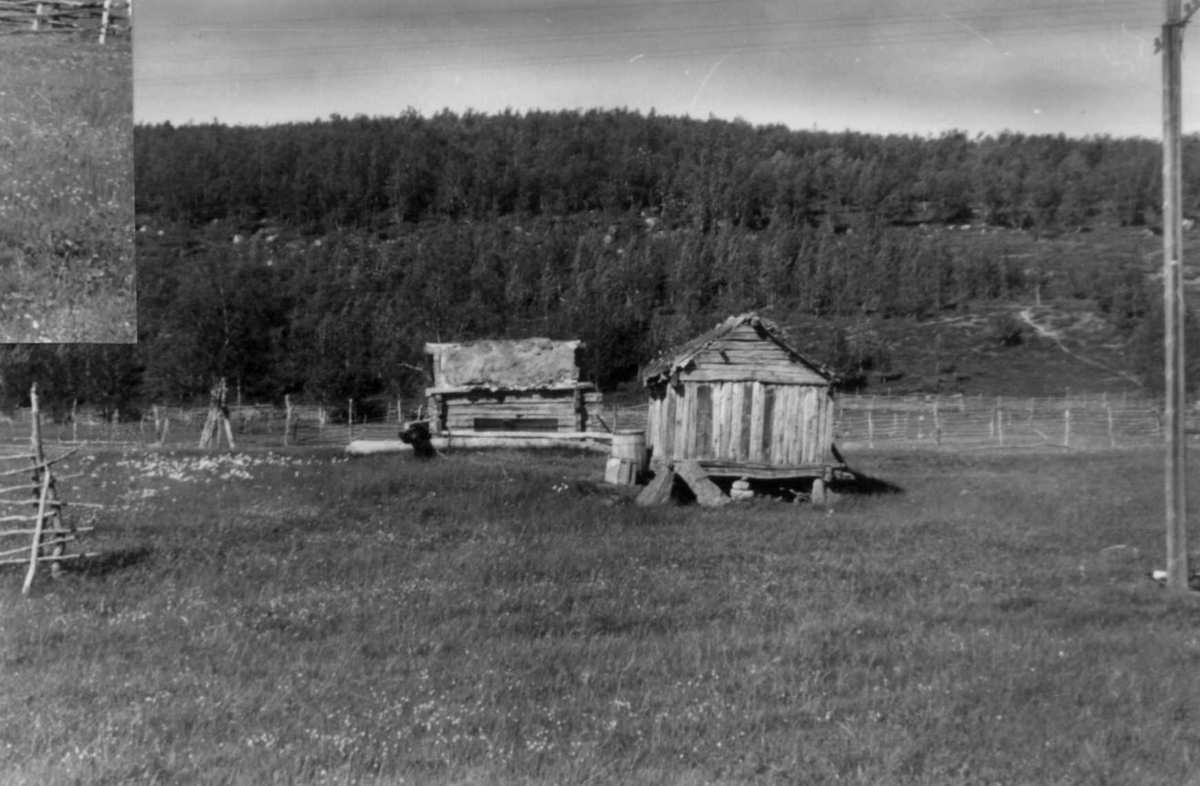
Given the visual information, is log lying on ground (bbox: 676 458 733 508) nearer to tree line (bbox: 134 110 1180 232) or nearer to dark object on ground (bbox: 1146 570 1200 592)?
tree line (bbox: 134 110 1180 232)

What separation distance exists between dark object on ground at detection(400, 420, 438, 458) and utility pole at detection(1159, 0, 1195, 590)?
247 inches

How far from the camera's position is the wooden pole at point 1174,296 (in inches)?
253

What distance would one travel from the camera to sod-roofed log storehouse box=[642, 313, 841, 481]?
11.0 metres

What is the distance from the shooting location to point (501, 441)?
377 inches

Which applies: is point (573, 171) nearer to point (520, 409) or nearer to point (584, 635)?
point (520, 409)

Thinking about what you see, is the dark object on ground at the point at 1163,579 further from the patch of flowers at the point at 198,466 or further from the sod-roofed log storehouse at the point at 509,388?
the patch of flowers at the point at 198,466

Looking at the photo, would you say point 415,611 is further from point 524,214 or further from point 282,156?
point 282,156

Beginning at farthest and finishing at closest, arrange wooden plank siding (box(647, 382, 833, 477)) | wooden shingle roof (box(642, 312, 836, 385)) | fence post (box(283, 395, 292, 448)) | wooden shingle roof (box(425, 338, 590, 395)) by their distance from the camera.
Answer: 1. wooden plank siding (box(647, 382, 833, 477))
2. fence post (box(283, 395, 292, 448))
3. wooden shingle roof (box(642, 312, 836, 385))
4. wooden shingle roof (box(425, 338, 590, 395))

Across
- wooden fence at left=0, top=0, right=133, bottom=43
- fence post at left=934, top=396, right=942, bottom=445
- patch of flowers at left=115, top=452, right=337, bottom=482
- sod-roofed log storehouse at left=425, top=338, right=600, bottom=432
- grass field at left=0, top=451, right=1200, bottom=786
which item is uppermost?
wooden fence at left=0, top=0, right=133, bottom=43

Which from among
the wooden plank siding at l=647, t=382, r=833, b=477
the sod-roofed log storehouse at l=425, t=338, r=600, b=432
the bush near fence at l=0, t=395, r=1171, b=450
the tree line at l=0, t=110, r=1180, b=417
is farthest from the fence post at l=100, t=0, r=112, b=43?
the wooden plank siding at l=647, t=382, r=833, b=477

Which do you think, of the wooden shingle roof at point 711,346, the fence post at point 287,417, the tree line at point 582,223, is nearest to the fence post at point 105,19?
the tree line at point 582,223

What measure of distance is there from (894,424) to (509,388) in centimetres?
394

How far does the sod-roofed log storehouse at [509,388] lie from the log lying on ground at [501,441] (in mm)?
96

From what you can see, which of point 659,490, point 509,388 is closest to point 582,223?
point 509,388
